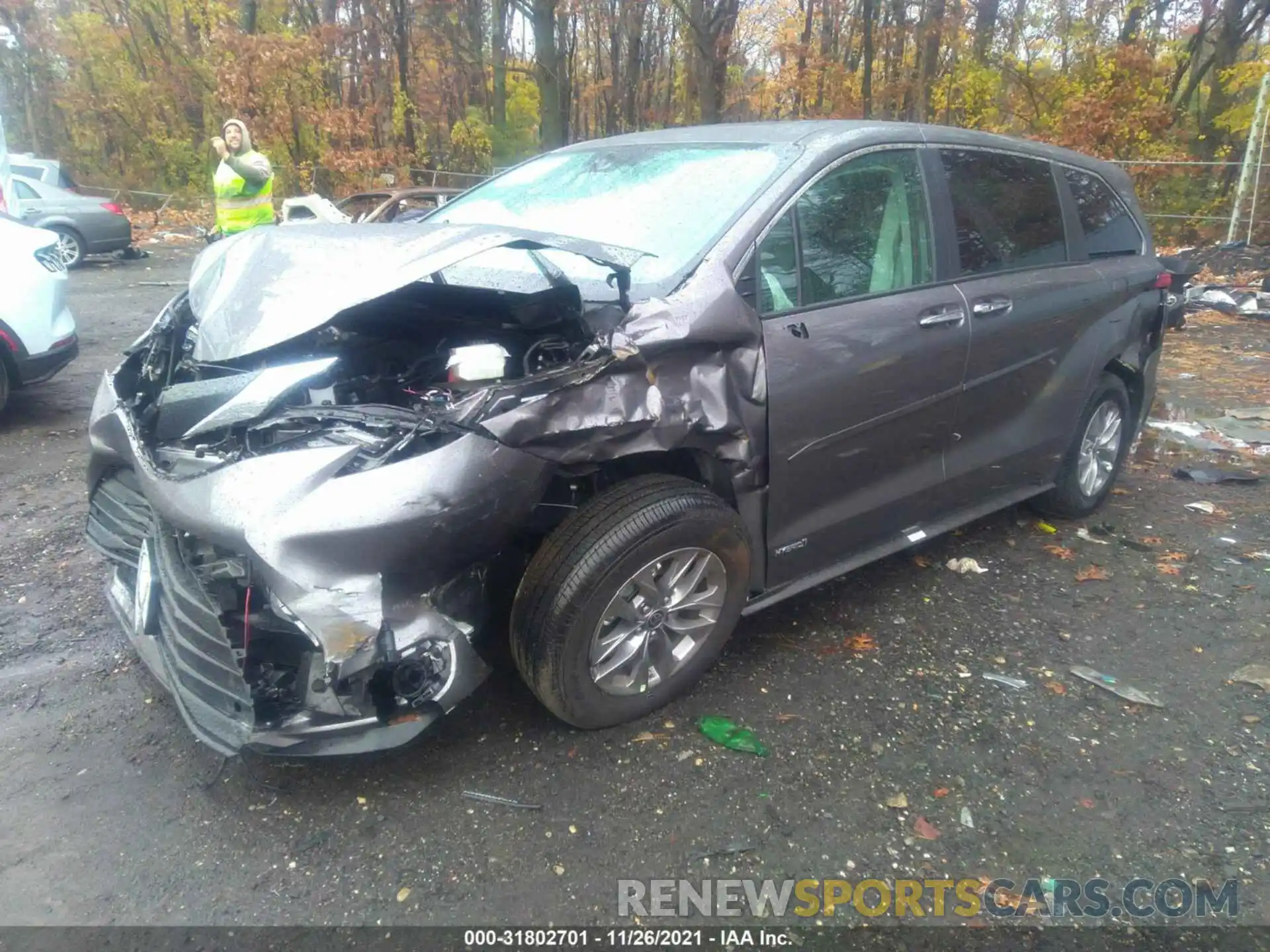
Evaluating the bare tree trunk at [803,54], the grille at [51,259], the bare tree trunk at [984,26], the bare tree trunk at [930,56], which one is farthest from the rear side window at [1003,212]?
the bare tree trunk at [803,54]

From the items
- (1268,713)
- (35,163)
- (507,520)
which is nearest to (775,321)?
(507,520)

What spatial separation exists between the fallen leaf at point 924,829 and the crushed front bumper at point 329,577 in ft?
4.16

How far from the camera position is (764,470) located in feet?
9.43

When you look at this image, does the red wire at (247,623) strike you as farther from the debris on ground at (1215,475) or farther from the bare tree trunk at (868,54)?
the bare tree trunk at (868,54)

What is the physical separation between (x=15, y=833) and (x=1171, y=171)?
1750 cm

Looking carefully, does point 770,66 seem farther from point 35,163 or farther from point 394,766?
point 394,766

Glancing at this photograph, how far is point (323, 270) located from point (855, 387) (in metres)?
1.76

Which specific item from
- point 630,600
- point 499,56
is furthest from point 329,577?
point 499,56

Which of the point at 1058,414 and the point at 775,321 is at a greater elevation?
the point at 775,321

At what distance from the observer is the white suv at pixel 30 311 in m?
5.36

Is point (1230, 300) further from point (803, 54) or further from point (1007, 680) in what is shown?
point (803, 54)

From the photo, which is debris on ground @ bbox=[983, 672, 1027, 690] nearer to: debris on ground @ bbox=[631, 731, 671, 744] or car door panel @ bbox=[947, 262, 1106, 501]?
car door panel @ bbox=[947, 262, 1106, 501]

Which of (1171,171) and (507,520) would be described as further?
(1171,171)

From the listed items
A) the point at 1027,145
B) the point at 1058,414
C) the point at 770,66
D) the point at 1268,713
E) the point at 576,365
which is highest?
the point at 770,66
